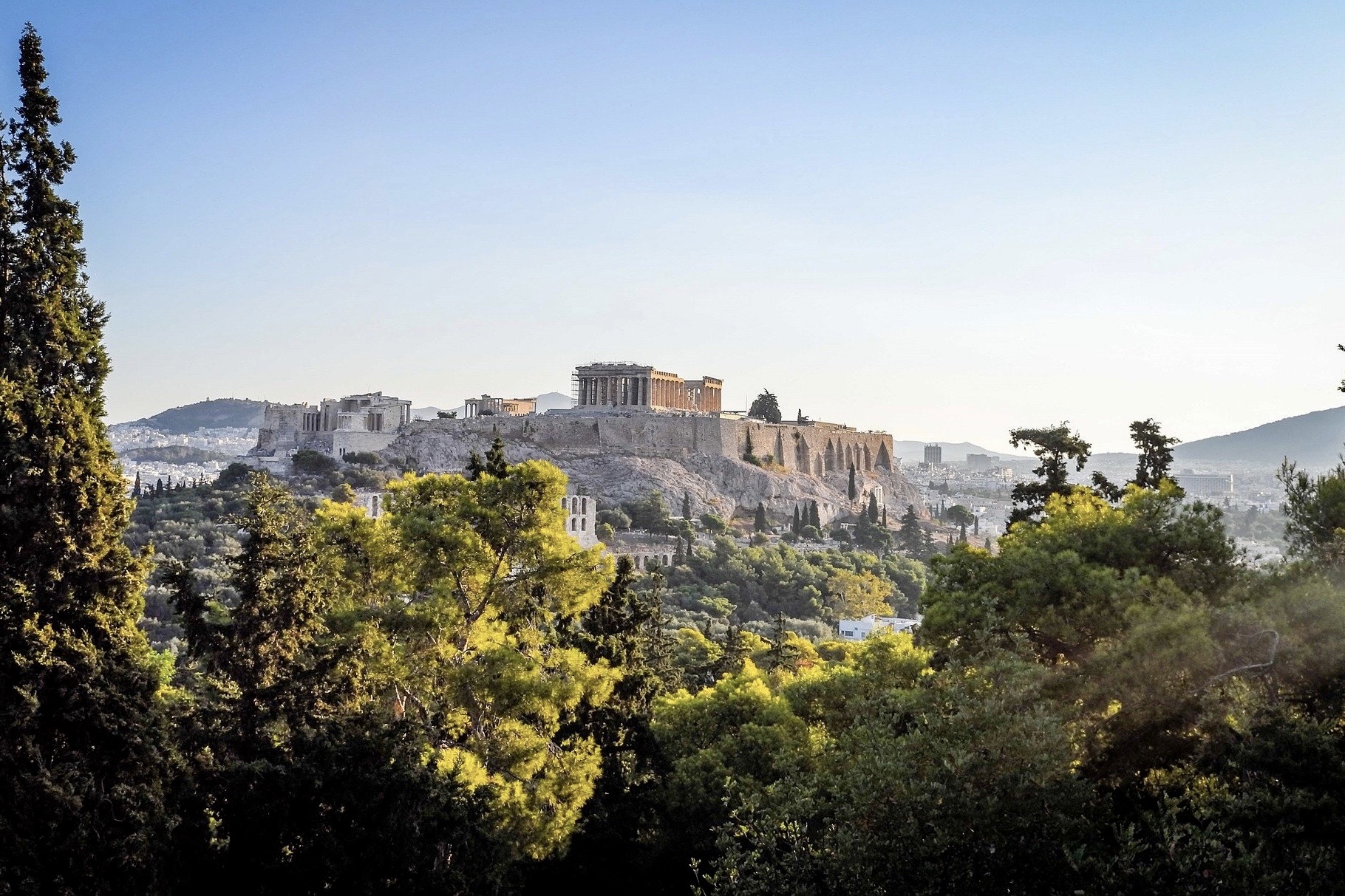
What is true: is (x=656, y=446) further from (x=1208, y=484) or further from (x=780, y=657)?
(x=1208, y=484)

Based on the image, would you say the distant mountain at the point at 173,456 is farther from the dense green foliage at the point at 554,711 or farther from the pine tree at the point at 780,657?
the dense green foliage at the point at 554,711

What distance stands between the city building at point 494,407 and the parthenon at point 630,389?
5.31 metres

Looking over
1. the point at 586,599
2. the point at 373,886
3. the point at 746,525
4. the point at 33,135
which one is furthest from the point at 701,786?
the point at 746,525

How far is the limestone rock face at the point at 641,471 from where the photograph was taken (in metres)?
85.2

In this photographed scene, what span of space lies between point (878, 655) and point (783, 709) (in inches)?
69.1

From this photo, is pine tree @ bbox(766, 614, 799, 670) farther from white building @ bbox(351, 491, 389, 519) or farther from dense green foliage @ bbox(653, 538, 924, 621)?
white building @ bbox(351, 491, 389, 519)

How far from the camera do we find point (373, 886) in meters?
13.1

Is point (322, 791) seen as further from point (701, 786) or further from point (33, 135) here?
point (33, 135)

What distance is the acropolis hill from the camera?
8706cm

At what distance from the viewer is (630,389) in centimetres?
9944

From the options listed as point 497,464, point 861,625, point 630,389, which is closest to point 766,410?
point 630,389

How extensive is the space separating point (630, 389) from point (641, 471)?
13.7m

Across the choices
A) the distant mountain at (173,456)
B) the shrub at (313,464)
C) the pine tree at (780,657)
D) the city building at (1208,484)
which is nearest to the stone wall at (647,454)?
the shrub at (313,464)

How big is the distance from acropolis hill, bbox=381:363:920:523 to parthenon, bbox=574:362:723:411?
9cm
